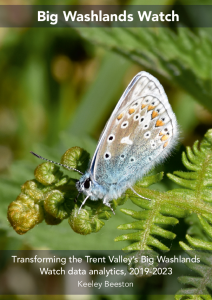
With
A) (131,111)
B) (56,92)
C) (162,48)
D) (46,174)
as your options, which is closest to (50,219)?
(46,174)

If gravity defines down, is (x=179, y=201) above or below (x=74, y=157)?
below

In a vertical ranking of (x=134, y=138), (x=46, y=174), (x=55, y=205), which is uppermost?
(x=134, y=138)

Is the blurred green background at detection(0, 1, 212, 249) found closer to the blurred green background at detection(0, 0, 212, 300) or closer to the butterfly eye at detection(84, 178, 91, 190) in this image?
the blurred green background at detection(0, 0, 212, 300)

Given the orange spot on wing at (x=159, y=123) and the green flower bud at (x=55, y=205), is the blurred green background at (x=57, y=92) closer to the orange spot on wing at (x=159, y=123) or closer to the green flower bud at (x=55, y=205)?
the orange spot on wing at (x=159, y=123)

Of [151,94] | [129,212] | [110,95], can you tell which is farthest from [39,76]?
[129,212]

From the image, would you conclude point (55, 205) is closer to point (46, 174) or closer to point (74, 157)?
point (46, 174)


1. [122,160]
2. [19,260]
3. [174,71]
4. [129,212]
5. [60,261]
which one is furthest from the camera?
[19,260]

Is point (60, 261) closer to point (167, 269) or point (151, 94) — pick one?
point (167, 269)

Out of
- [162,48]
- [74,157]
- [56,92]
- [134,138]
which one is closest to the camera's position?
[74,157]
